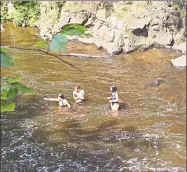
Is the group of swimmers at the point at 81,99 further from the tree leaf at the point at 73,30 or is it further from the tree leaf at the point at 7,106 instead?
the tree leaf at the point at 73,30

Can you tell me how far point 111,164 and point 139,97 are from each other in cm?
423

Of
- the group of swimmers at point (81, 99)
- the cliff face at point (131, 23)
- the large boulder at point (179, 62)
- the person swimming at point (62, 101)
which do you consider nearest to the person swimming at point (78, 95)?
the group of swimmers at point (81, 99)

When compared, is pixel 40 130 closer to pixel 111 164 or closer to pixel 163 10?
pixel 111 164

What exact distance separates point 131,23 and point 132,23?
5 cm

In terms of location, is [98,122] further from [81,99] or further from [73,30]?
[73,30]

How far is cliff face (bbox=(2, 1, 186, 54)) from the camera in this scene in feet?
56.2

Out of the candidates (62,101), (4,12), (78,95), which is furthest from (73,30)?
(4,12)

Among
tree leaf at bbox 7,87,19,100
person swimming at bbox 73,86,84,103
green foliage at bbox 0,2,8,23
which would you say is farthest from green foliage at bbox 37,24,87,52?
green foliage at bbox 0,2,8,23

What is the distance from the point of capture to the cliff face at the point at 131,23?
56.2ft

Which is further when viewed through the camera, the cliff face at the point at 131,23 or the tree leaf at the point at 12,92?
the cliff face at the point at 131,23

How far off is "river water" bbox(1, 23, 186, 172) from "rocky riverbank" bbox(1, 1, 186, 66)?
5.53 feet

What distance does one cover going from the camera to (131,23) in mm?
17391

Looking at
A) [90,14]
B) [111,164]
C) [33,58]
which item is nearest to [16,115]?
[111,164]

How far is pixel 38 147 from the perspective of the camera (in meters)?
8.99
